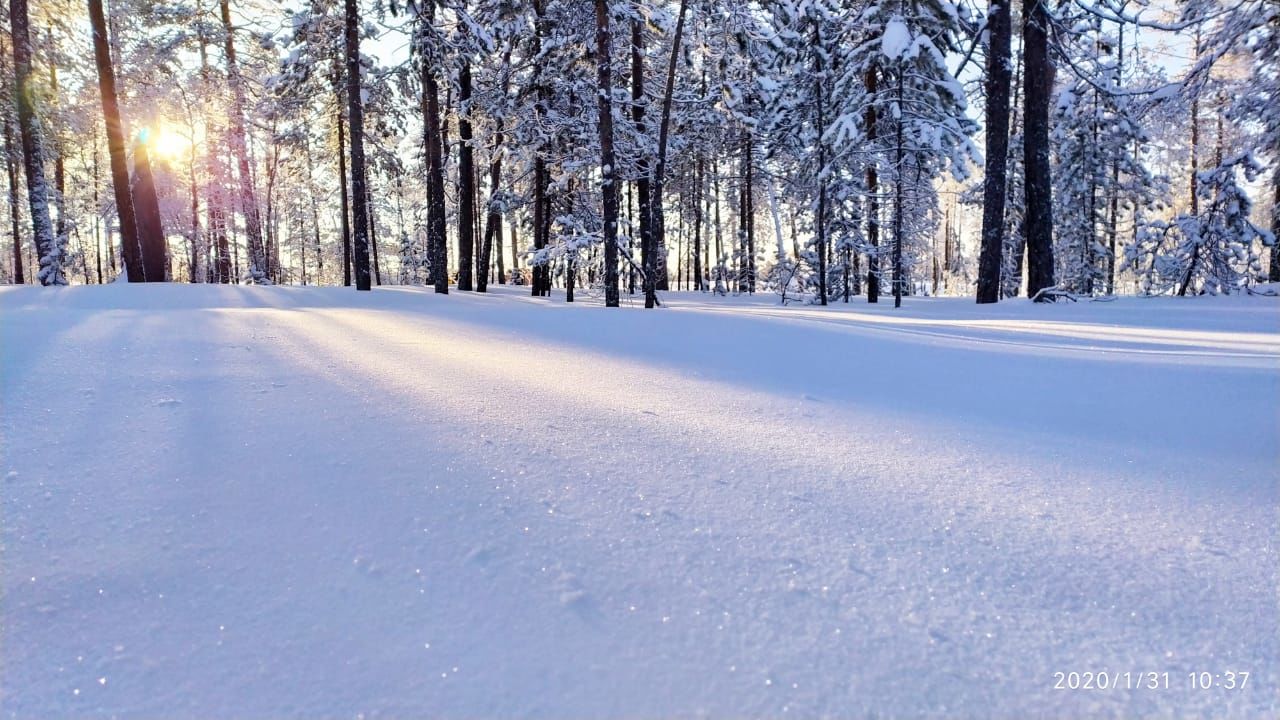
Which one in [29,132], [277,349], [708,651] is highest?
[29,132]

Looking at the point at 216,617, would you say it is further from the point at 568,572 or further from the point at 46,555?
the point at 568,572

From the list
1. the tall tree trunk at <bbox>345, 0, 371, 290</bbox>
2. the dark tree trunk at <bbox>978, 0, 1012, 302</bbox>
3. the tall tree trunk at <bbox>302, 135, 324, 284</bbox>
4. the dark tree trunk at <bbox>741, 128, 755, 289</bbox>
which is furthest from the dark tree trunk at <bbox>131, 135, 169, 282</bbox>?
the dark tree trunk at <bbox>978, 0, 1012, 302</bbox>

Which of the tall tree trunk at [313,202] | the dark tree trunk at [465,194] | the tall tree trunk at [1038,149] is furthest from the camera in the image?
the tall tree trunk at [313,202]

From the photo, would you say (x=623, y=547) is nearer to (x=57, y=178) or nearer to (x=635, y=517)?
(x=635, y=517)

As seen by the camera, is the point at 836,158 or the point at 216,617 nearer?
the point at 216,617

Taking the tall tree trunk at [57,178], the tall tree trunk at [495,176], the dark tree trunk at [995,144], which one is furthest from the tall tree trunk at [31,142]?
the dark tree trunk at [995,144]

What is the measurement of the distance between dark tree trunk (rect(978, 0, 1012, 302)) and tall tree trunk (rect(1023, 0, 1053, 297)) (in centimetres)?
31

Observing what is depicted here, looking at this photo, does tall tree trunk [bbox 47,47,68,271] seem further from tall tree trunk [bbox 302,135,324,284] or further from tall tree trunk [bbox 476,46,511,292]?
tall tree trunk [bbox 476,46,511,292]

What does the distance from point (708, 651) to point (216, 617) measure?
2.67 feet

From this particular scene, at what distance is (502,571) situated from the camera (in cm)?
111

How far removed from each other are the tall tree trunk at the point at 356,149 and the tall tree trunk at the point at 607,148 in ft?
15.7

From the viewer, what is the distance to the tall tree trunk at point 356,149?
11109 mm

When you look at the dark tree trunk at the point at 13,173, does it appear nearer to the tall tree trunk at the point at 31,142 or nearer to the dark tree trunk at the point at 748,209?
the tall tree trunk at the point at 31,142

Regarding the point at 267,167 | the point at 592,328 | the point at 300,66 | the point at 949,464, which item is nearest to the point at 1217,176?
the point at 592,328
